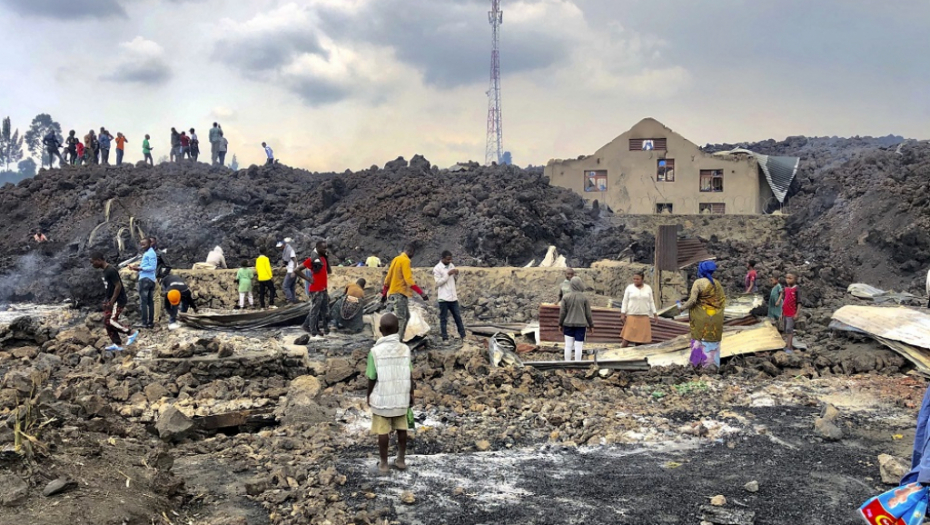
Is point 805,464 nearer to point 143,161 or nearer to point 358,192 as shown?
point 358,192

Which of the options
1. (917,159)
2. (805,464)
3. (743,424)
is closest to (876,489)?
(805,464)

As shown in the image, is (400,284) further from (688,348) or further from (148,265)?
(148,265)

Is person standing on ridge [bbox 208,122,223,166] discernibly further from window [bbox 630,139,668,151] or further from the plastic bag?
the plastic bag

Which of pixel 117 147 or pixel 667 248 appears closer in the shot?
pixel 667 248

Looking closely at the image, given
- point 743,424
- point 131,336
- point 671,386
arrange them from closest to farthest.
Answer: point 743,424 → point 671,386 → point 131,336

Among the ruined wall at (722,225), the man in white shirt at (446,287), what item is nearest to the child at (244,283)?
the man in white shirt at (446,287)

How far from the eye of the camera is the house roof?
99.0ft

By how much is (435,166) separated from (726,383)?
1822 centimetres

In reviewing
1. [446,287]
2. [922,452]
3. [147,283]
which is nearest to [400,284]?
[446,287]

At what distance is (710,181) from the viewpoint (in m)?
30.4

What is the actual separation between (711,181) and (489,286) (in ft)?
62.1

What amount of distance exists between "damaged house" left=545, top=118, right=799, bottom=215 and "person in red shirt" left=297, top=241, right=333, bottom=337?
20185 mm

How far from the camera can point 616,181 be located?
30.6m

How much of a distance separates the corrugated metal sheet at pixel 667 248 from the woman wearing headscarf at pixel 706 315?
6111 millimetres
